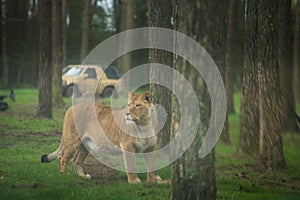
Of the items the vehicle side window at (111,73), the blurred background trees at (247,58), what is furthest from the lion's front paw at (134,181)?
the vehicle side window at (111,73)

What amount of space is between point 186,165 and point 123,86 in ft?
80.2

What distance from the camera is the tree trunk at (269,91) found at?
8836 mm

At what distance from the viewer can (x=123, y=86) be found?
2973 cm

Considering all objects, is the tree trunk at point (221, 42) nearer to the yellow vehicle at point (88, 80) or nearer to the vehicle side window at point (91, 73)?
the yellow vehicle at point (88, 80)

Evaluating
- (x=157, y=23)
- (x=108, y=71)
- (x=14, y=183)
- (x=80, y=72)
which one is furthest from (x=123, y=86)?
(x=14, y=183)

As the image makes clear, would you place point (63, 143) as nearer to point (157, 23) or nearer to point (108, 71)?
point (157, 23)

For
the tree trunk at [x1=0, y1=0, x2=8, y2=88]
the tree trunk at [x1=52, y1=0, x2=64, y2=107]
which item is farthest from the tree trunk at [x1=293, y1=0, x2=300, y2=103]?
the tree trunk at [x1=0, y1=0, x2=8, y2=88]

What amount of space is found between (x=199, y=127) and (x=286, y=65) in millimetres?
10823

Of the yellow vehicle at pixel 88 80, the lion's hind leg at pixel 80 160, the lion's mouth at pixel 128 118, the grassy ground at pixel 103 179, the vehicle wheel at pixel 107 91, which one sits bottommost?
the grassy ground at pixel 103 179

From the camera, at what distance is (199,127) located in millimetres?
5395

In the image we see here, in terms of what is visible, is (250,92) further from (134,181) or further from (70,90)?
(70,90)

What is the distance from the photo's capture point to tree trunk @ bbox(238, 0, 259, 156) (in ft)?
31.5

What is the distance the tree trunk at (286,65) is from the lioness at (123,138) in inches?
310

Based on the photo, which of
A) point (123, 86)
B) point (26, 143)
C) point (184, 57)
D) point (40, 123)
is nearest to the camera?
point (184, 57)
